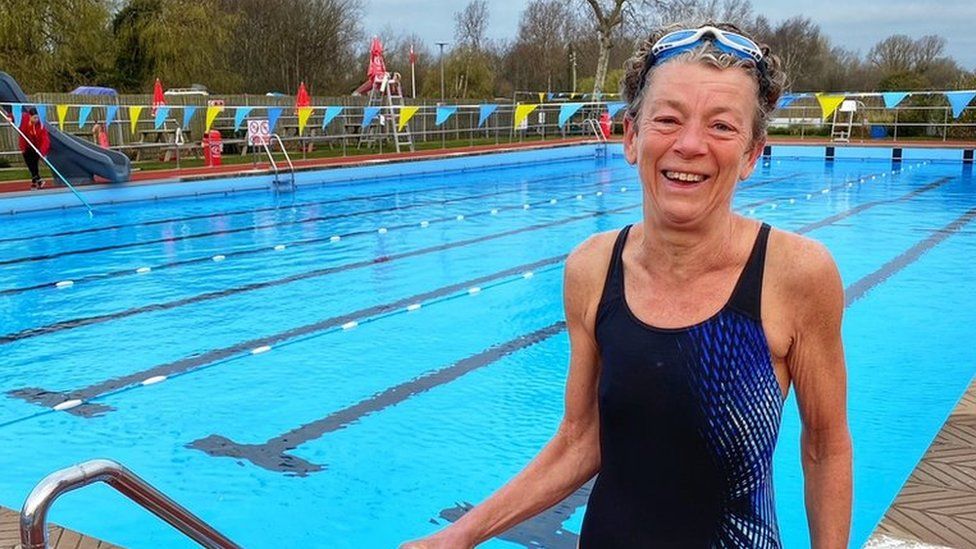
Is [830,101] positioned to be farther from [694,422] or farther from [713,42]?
[694,422]

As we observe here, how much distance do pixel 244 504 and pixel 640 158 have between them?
3652mm

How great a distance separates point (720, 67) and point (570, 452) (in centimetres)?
69

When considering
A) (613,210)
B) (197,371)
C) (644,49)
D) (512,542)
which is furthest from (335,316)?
(613,210)

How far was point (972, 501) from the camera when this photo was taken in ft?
11.3

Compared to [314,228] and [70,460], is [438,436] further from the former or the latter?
[314,228]

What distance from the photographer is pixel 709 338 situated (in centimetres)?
127

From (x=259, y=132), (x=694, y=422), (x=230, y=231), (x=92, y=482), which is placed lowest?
(x=230, y=231)

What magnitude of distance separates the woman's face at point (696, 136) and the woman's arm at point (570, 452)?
0.67 feet

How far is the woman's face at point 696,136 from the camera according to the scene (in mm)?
1270

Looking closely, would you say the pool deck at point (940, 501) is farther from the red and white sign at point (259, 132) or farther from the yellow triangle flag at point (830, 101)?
the yellow triangle flag at point (830, 101)

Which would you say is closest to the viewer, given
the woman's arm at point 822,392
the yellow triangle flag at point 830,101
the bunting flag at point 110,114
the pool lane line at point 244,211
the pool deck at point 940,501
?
the woman's arm at point 822,392

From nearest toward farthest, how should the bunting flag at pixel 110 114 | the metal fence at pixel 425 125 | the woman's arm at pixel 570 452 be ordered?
the woman's arm at pixel 570 452, the bunting flag at pixel 110 114, the metal fence at pixel 425 125

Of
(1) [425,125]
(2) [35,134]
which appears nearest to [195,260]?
(2) [35,134]

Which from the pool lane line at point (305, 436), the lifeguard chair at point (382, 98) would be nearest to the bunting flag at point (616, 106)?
the pool lane line at point (305, 436)
